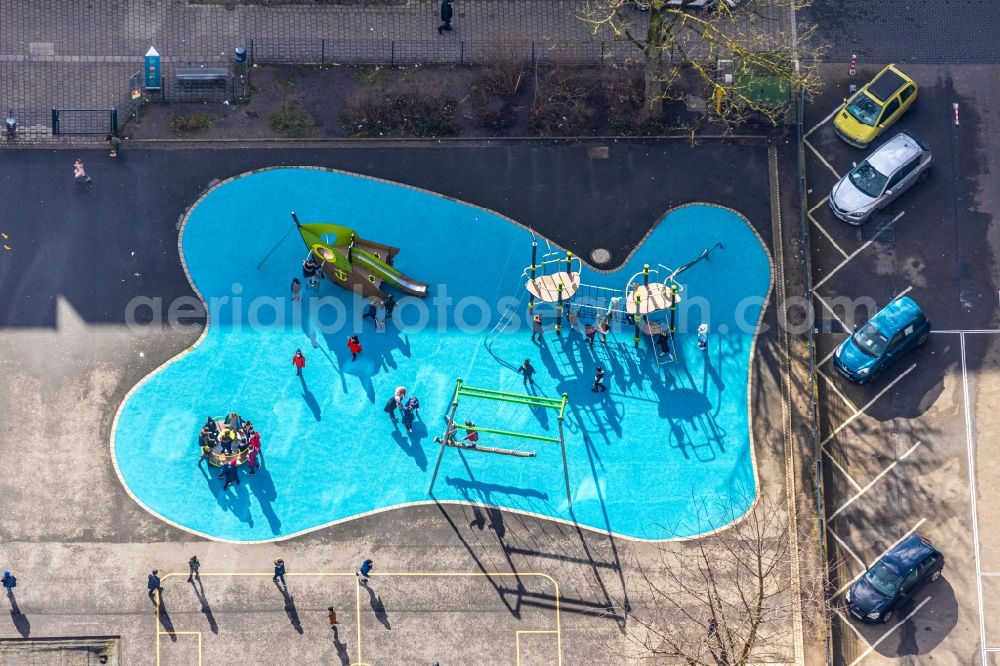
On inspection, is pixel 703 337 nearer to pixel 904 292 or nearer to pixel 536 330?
pixel 536 330

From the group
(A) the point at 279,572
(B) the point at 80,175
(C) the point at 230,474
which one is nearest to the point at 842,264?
(A) the point at 279,572

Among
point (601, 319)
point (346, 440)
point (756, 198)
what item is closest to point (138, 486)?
point (346, 440)

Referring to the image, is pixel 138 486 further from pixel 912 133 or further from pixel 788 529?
pixel 912 133

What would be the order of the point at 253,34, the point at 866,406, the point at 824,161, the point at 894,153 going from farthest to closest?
1. the point at 253,34
2. the point at 824,161
3. the point at 894,153
4. the point at 866,406

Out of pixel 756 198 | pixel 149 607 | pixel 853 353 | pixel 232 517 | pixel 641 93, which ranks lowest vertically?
pixel 149 607

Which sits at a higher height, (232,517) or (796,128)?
(796,128)

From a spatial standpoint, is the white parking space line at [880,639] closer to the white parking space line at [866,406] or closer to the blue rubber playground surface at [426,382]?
the blue rubber playground surface at [426,382]

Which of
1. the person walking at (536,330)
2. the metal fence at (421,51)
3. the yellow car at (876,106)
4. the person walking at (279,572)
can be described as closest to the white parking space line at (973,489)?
the yellow car at (876,106)
